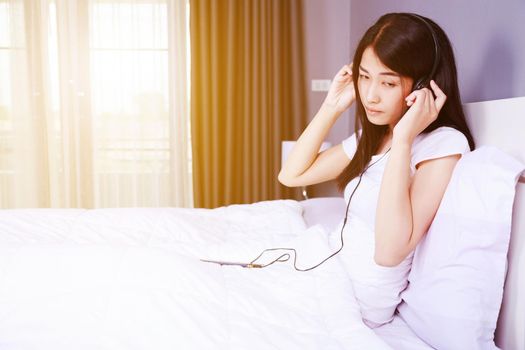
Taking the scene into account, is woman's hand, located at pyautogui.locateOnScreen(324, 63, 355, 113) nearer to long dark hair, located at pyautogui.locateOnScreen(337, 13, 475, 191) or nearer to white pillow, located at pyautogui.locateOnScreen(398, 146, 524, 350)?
long dark hair, located at pyautogui.locateOnScreen(337, 13, 475, 191)

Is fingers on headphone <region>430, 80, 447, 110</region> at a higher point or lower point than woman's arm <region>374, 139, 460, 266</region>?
higher

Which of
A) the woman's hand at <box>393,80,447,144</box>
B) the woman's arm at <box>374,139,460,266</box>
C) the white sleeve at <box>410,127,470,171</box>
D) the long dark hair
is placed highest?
the long dark hair

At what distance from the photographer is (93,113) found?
3.77 m

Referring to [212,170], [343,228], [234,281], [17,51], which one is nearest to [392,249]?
[343,228]

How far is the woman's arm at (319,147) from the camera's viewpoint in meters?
1.61

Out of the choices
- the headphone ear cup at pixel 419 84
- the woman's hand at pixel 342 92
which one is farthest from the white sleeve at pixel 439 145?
the woman's hand at pixel 342 92

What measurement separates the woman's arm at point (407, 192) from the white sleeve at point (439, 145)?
2cm

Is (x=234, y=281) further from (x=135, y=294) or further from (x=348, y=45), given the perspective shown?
(x=348, y=45)

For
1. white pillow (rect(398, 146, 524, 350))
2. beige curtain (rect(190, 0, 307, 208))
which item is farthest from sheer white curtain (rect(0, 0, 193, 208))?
white pillow (rect(398, 146, 524, 350))

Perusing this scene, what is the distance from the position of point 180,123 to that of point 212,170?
0.47 meters

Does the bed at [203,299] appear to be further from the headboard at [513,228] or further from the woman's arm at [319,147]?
the woman's arm at [319,147]

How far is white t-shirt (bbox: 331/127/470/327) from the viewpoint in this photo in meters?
1.15

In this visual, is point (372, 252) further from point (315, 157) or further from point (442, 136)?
point (315, 157)

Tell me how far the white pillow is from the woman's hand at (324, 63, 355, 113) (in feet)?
2.01
